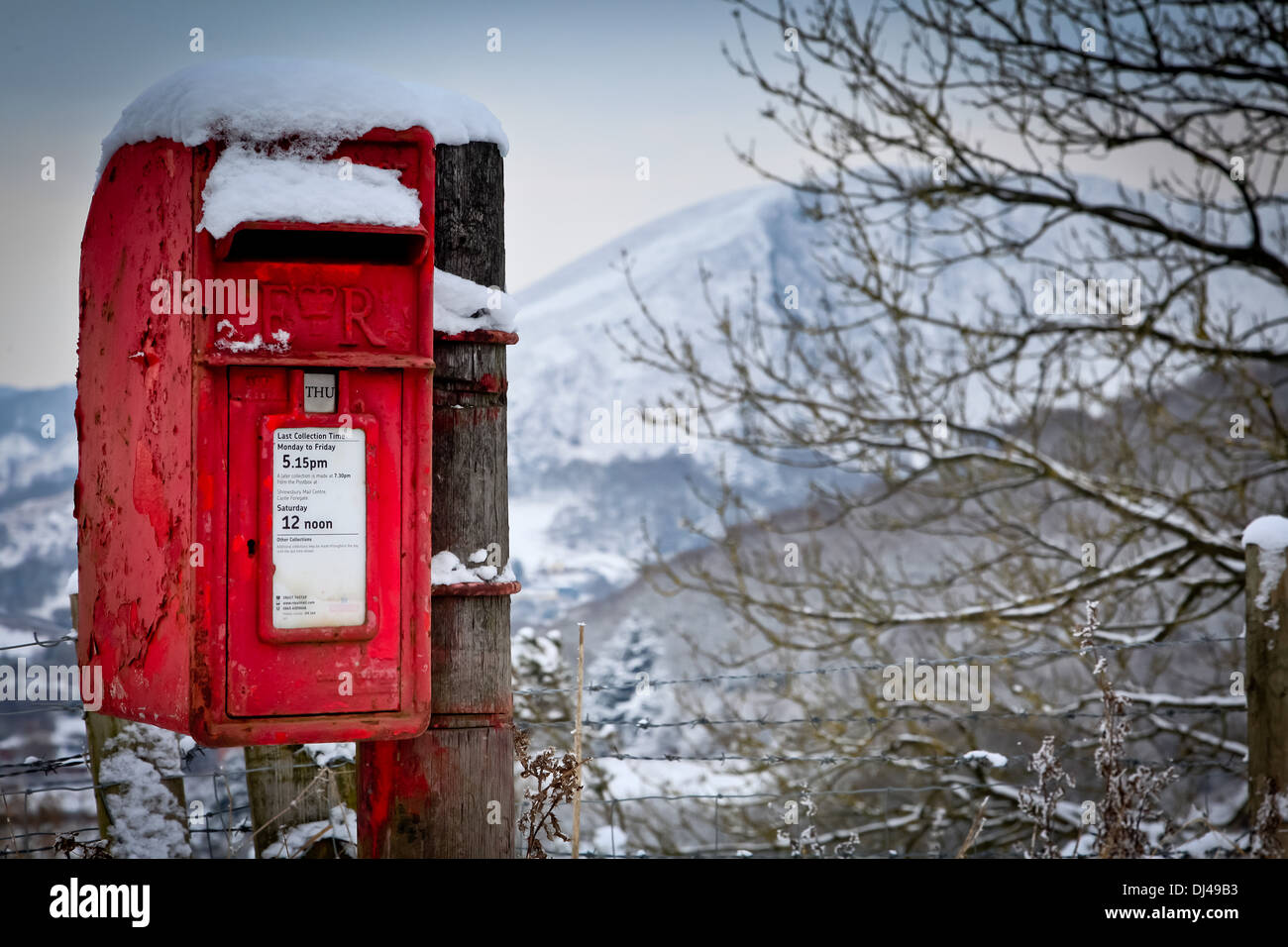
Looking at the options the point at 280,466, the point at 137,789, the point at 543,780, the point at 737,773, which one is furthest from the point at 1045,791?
the point at 737,773

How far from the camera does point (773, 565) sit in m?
6.90

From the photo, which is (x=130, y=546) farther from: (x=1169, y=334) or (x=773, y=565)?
(x=1169, y=334)

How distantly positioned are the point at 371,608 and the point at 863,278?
15.8 ft

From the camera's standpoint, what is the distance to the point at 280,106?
7.27 feet

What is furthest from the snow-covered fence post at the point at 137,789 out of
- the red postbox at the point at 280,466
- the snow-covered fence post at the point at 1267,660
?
the snow-covered fence post at the point at 1267,660

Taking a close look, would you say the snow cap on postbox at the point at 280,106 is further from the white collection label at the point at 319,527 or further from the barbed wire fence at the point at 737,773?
the barbed wire fence at the point at 737,773

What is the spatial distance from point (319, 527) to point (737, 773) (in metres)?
4.09

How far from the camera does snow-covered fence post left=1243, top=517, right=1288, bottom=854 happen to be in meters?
3.30

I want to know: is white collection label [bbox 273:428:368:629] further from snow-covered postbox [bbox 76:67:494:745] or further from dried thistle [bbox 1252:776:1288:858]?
dried thistle [bbox 1252:776:1288:858]

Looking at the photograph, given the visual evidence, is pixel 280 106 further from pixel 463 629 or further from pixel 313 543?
pixel 463 629

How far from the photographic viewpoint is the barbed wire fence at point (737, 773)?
10.2ft

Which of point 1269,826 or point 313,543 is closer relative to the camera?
point 313,543

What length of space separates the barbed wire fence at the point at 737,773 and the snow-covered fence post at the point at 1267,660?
0.69ft

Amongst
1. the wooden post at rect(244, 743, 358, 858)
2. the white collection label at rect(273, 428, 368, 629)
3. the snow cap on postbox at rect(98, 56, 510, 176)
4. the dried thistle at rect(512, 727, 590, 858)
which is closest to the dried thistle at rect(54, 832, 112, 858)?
the wooden post at rect(244, 743, 358, 858)
